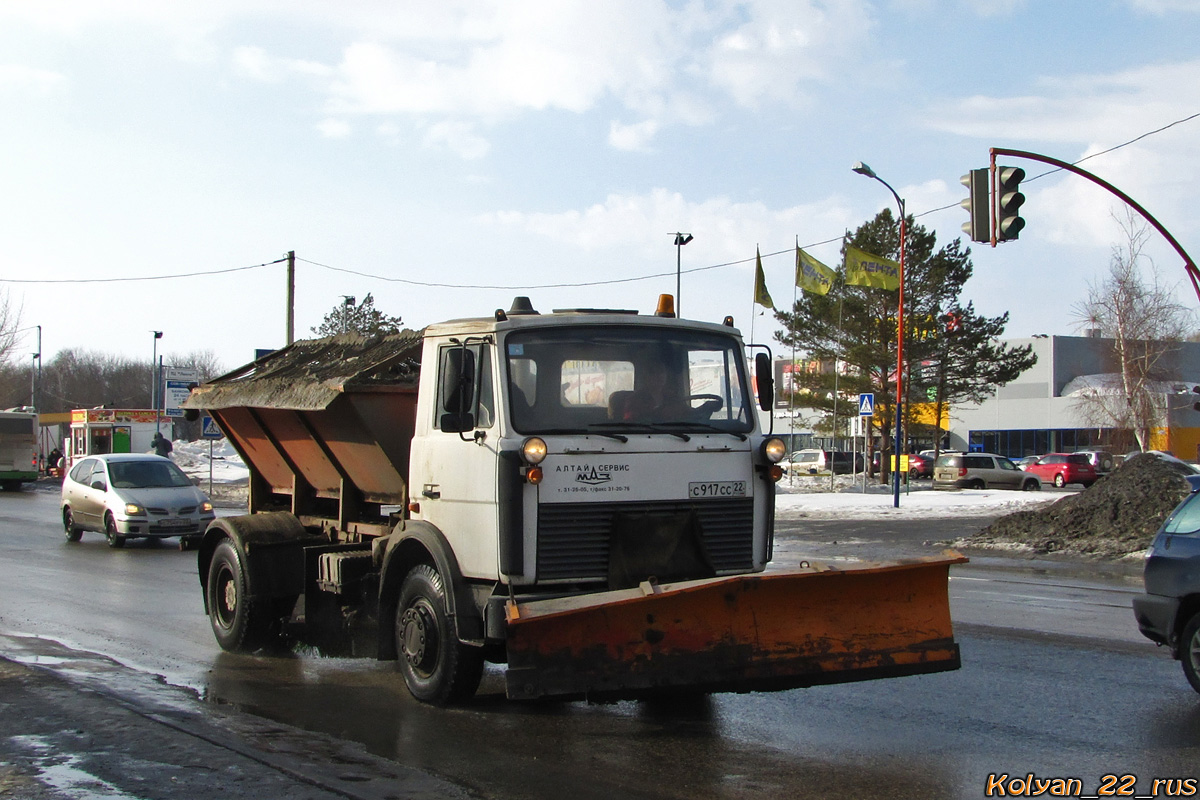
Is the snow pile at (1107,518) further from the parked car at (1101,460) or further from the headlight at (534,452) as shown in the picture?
the parked car at (1101,460)

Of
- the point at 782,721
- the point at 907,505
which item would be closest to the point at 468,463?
the point at 782,721

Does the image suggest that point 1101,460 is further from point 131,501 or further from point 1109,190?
point 131,501

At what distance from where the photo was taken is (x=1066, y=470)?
46.5m

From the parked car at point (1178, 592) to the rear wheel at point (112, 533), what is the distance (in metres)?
17.1

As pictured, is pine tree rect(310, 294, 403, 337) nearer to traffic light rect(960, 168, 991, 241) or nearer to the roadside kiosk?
the roadside kiosk

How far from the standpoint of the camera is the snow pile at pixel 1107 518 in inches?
699

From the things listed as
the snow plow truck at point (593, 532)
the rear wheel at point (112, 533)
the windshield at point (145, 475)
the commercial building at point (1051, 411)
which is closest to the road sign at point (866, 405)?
the windshield at point (145, 475)

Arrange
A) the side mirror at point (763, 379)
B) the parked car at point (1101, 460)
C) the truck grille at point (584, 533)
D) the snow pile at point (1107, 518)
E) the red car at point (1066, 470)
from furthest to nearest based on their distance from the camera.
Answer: the parked car at point (1101, 460) → the red car at point (1066, 470) → the snow pile at point (1107, 518) → the side mirror at point (763, 379) → the truck grille at point (584, 533)

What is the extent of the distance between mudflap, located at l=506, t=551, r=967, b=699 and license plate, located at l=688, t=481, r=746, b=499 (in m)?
0.83

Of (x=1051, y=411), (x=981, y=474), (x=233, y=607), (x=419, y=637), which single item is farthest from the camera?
(x=1051, y=411)

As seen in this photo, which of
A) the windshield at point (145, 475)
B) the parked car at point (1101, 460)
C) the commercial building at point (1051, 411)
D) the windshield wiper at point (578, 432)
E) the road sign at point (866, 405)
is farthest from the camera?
the commercial building at point (1051, 411)

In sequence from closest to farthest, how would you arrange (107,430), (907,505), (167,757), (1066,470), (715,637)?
(167,757) < (715,637) < (907,505) < (1066,470) < (107,430)

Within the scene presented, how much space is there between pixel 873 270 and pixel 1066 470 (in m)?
16.8

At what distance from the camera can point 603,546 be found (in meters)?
6.40
